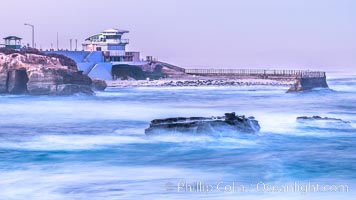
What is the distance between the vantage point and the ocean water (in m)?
17.6

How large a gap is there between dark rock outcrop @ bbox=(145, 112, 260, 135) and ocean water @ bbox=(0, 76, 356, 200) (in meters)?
0.38

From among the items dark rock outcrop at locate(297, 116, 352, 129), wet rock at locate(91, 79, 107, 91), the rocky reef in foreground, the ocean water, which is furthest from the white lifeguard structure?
dark rock outcrop at locate(297, 116, 352, 129)

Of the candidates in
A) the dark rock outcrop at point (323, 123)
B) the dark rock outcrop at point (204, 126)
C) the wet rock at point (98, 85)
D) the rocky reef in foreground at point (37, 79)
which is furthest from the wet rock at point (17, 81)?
the dark rock outcrop at point (204, 126)

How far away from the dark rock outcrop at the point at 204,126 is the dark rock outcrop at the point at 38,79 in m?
30.7

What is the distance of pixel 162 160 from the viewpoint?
73.4 feet

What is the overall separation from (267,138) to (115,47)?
58014 mm

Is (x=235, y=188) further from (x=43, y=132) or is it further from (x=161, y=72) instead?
(x=161, y=72)

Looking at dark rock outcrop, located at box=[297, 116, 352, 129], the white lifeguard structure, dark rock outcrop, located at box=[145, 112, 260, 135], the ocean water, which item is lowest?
the ocean water

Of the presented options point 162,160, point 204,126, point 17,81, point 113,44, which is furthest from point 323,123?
point 113,44

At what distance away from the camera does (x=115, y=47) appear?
84.1 metres

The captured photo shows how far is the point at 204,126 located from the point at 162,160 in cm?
421

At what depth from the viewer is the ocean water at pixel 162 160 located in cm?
1756

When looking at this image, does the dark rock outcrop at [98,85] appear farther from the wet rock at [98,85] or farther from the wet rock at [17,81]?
the wet rock at [17,81]

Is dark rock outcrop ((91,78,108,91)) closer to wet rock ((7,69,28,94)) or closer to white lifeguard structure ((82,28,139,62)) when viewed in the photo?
wet rock ((7,69,28,94))
